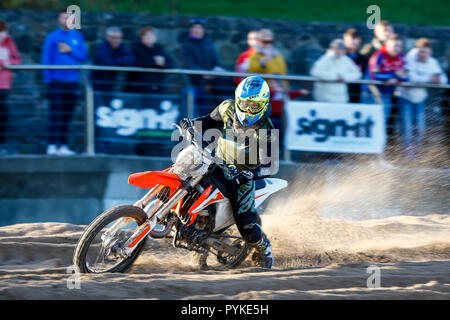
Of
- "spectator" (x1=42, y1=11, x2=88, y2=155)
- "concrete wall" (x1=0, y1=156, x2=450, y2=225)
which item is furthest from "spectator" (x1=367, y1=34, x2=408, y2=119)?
"spectator" (x1=42, y1=11, x2=88, y2=155)

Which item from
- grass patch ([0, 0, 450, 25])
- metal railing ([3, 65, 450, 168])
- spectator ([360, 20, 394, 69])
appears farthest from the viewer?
grass patch ([0, 0, 450, 25])

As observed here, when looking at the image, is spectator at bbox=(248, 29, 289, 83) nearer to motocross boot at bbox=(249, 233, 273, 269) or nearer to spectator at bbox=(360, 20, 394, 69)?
spectator at bbox=(360, 20, 394, 69)

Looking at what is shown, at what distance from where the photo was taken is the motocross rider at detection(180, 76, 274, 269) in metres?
5.67

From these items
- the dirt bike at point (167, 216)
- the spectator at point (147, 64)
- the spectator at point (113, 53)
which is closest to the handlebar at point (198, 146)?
the dirt bike at point (167, 216)

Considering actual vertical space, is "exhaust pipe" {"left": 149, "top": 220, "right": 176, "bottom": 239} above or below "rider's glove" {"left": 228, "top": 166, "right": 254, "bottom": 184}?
below

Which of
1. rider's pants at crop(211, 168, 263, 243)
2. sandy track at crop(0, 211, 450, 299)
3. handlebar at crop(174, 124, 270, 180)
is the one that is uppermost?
handlebar at crop(174, 124, 270, 180)

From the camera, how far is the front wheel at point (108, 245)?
529 centimetres

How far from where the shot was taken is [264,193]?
629 cm

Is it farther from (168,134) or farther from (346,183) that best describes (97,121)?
(346,183)

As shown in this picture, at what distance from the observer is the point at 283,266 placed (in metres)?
6.93

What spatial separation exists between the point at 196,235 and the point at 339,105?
3.74m

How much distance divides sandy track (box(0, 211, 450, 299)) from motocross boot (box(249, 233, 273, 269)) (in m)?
0.15

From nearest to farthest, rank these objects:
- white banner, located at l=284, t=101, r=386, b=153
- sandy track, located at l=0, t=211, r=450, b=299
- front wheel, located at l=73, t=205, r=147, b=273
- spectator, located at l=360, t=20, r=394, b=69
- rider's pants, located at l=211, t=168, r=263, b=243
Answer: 1. sandy track, located at l=0, t=211, r=450, b=299
2. front wheel, located at l=73, t=205, r=147, b=273
3. rider's pants, located at l=211, t=168, r=263, b=243
4. white banner, located at l=284, t=101, r=386, b=153
5. spectator, located at l=360, t=20, r=394, b=69
